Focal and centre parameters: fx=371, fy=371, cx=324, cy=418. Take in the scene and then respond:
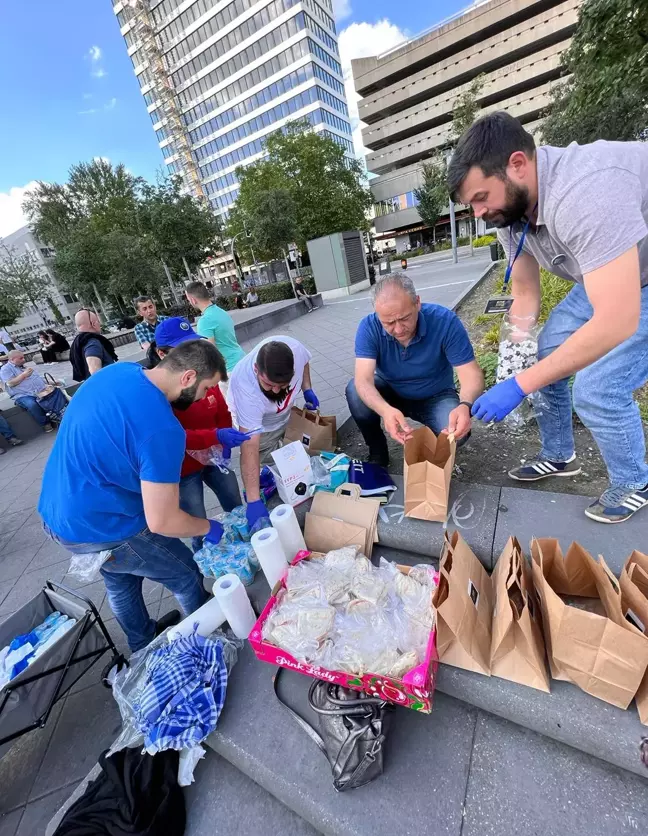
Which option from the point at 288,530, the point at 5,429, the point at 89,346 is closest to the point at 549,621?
Result: the point at 288,530

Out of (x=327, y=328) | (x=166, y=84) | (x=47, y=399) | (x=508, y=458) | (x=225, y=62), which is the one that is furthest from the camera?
(x=166, y=84)

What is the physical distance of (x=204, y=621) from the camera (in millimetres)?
1695

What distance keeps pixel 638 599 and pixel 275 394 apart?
6.33 feet

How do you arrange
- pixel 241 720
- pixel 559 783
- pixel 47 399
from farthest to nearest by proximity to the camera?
pixel 47 399, pixel 241 720, pixel 559 783

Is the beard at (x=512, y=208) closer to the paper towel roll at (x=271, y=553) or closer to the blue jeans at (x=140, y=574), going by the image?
the paper towel roll at (x=271, y=553)

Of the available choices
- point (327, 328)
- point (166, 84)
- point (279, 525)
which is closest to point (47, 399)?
point (327, 328)

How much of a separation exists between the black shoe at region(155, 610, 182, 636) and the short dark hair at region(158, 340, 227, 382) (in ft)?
4.53

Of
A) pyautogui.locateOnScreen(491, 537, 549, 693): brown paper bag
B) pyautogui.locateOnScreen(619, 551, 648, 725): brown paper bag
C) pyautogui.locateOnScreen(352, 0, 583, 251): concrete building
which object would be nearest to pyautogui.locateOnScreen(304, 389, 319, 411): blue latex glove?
pyautogui.locateOnScreen(491, 537, 549, 693): brown paper bag

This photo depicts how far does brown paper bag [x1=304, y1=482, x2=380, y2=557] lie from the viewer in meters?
1.88

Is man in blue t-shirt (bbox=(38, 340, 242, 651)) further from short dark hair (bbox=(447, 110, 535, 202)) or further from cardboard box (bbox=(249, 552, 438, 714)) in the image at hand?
short dark hair (bbox=(447, 110, 535, 202))

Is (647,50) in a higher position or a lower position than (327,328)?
higher

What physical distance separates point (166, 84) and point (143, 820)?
218 feet

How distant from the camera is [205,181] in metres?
Answer: 49.0

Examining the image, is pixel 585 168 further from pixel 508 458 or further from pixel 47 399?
pixel 47 399
